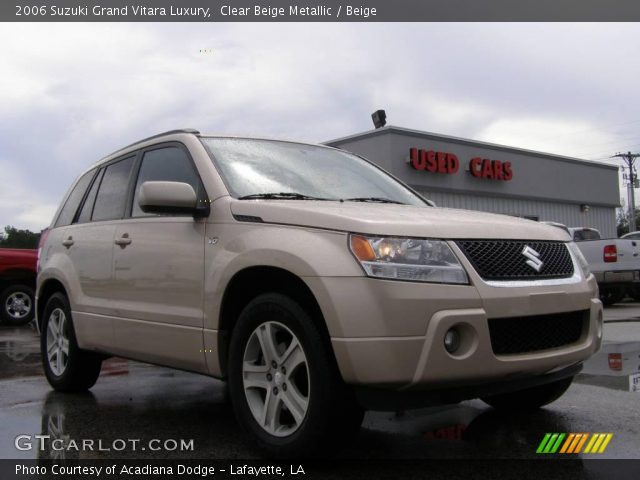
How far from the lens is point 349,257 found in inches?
122

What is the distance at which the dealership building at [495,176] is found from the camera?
21.0 meters

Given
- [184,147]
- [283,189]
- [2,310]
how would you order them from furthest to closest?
[2,310] → [184,147] → [283,189]

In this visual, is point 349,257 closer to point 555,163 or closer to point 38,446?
point 38,446

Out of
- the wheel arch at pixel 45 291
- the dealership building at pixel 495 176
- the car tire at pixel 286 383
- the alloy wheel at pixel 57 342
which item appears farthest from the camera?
the dealership building at pixel 495 176

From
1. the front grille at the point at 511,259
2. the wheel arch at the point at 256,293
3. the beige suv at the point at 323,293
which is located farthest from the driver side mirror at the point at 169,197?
the front grille at the point at 511,259

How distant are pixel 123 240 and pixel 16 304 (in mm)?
9084

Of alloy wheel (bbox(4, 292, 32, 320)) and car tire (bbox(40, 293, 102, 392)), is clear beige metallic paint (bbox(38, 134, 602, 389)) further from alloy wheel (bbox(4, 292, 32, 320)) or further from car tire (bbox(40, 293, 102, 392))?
alloy wheel (bbox(4, 292, 32, 320))

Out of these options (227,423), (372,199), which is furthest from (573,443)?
(227,423)

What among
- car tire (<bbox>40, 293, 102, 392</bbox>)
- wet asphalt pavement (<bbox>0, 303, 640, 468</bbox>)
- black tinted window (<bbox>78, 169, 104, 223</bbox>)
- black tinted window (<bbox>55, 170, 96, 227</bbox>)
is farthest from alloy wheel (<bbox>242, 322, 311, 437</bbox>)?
black tinted window (<bbox>55, 170, 96, 227</bbox>)

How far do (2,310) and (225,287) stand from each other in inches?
402

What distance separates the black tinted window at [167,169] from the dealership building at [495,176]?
15733 millimetres

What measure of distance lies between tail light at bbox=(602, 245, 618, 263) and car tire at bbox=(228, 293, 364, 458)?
1196cm

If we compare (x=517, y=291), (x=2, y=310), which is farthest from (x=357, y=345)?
(x=2, y=310)

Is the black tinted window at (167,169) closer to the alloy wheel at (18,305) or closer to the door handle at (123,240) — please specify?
the door handle at (123,240)
